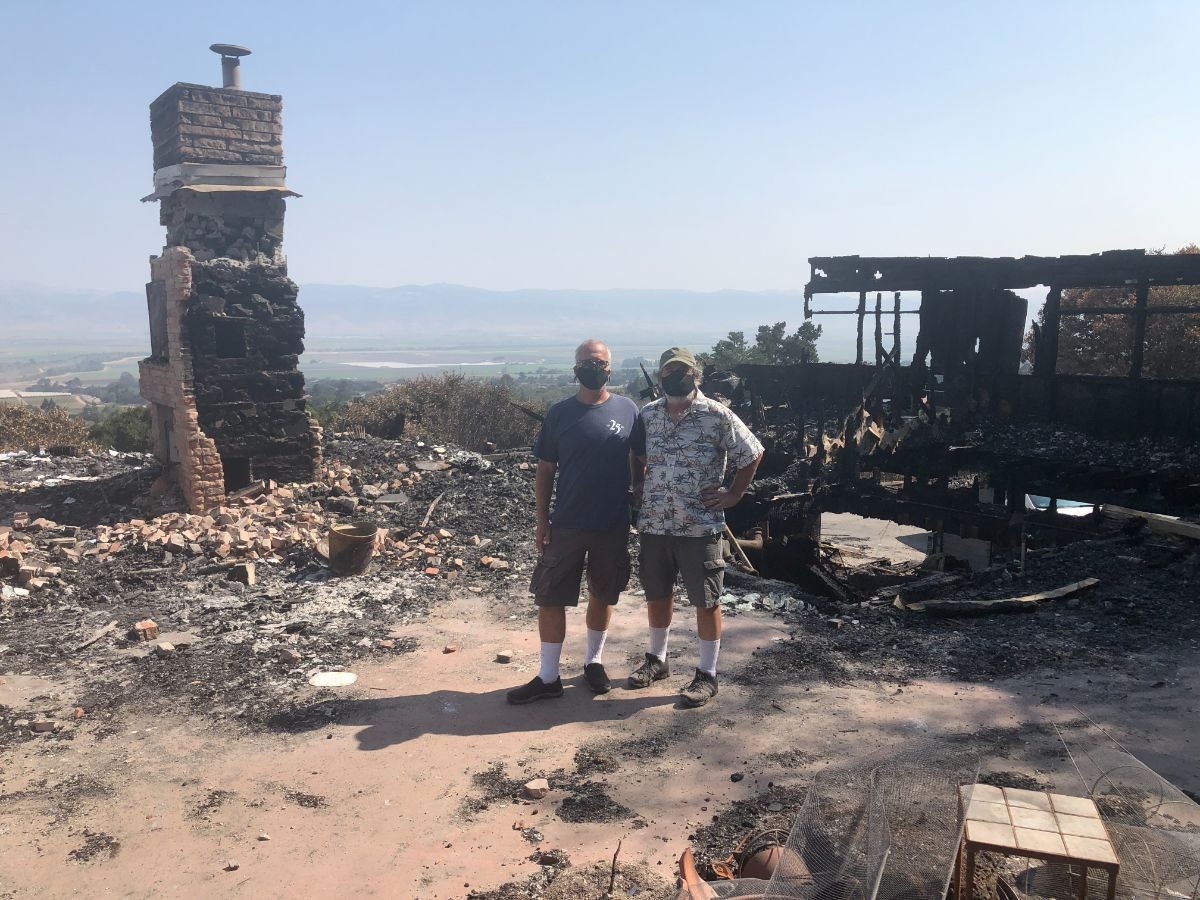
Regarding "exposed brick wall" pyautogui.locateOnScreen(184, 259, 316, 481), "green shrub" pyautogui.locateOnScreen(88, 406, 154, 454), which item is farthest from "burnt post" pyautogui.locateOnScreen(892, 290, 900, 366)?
"green shrub" pyautogui.locateOnScreen(88, 406, 154, 454)

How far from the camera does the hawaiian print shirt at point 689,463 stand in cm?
475

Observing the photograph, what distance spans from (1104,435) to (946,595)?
8205 mm

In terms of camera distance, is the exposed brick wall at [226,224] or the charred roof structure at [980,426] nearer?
the exposed brick wall at [226,224]

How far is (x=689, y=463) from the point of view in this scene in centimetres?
477

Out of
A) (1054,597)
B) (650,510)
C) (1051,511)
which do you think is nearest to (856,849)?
(650,510)

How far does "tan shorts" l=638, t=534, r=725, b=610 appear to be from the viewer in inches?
187

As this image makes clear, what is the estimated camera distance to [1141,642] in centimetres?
551

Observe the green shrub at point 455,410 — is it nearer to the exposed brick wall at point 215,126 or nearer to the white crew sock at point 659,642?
the exposed brick wall at point 215,126

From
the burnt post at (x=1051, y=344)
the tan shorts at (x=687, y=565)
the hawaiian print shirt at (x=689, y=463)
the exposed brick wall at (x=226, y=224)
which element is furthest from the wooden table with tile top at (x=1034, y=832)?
the burnt post at (x=1051, y=344)

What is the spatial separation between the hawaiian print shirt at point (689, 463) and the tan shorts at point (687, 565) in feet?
0.22

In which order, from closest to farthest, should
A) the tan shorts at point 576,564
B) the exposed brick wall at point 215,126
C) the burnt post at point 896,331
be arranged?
the tan shorts at point 576,564 → the exposed brick wall at point 215,126 → the burnt post at point 896,331

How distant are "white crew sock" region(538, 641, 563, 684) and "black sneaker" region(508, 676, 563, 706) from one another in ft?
0.08

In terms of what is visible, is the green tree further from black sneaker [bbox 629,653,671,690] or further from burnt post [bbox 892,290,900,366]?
black sneaker [bbox 629,653,671,690]

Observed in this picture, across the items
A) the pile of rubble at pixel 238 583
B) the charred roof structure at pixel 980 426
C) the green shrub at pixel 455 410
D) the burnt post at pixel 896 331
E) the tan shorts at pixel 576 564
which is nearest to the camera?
the tan shorts at pixel 576 564
